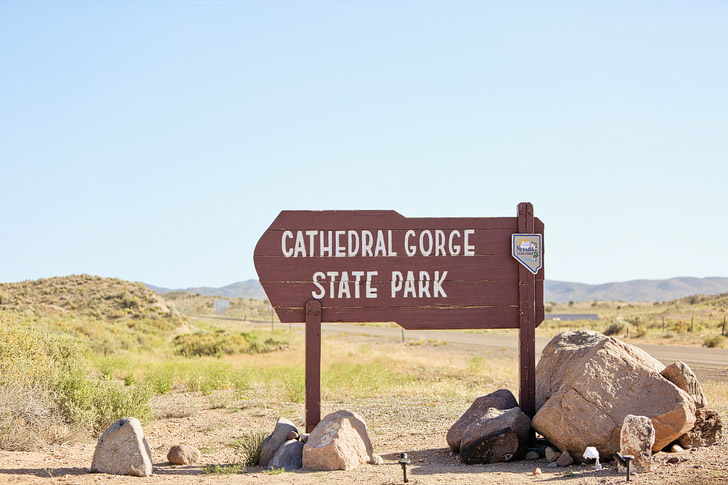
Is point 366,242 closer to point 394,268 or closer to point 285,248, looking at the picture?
point 394,268

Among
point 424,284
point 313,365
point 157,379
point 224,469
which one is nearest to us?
point 224,469

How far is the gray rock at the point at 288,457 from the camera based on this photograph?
7.52 meters

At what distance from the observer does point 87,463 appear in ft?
25.7

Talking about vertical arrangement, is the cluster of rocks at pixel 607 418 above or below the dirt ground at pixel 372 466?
above

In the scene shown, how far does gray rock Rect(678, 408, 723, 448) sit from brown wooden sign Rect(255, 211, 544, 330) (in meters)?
Answer: 2.21

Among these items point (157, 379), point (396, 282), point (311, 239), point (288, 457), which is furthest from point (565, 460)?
point (157, 379)

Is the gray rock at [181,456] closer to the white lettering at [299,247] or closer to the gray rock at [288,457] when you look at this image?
the gray rock at [288,457]

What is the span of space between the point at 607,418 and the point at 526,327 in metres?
1.86

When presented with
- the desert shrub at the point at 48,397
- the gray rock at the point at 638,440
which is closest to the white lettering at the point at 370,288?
the gray rock at the point at 638,440

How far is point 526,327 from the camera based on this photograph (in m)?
8.79

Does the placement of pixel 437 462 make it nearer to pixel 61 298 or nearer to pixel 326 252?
pixel 326 252

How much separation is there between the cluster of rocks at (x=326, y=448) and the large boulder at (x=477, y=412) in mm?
1025

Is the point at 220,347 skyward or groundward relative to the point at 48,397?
groundward

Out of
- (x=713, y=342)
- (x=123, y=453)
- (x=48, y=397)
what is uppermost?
(x=48, y=397)
